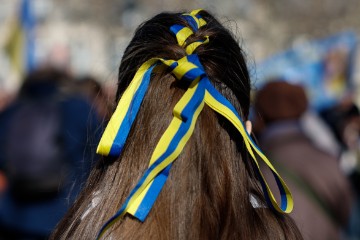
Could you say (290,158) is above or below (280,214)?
below

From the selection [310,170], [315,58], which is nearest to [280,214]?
[310,170]

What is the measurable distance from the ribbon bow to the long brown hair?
2cm

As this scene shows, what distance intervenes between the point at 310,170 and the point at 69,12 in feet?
50.3

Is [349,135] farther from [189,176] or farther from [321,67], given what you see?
[189,176]

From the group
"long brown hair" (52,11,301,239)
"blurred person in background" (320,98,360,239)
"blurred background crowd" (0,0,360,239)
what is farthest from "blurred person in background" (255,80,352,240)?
"blurred person in background" (320,98,360,239)

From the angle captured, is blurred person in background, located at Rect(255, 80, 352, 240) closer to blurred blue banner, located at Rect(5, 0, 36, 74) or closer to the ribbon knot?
the ribbon knot

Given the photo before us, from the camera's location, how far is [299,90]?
355cm

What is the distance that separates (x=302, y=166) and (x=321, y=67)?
10.6 feet

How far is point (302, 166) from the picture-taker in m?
3.28

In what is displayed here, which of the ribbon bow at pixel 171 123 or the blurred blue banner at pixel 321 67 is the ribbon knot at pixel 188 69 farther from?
the blurred blue banner at pixel 321 67

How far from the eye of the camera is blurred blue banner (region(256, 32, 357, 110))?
20.5 feet

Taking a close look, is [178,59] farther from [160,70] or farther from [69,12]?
[69,12]

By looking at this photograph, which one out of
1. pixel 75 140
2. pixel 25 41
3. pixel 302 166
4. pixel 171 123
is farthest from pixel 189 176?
pixel 25 41

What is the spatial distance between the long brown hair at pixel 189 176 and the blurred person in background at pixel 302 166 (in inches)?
58.7
